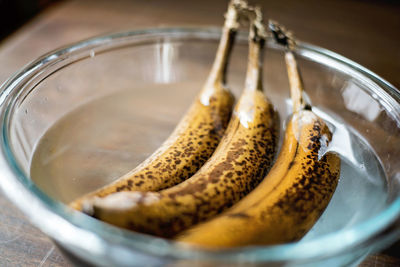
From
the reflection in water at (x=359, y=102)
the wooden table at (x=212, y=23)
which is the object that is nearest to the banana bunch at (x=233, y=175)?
the reflection in water at (x=359, y=102)

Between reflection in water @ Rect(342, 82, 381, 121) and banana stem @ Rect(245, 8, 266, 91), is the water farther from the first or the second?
banana stem @ Rect(245, 8, 266, 91)

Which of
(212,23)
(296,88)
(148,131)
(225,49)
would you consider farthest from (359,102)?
(212,23)

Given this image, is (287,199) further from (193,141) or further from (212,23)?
(212,23)

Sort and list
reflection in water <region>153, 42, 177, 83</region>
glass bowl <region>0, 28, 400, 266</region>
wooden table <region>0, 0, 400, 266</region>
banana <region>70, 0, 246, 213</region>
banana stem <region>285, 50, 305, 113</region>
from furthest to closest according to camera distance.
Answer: wooden table <region>0, 0, 400, 266</region> < reflection in water <region>153, 42, 177, 83</region> < banana stem <region>285, 50, 305, 113</region> < banana <region>70, 0, 246, 213</region> < glass bowl <region>0, 28, 400, 266</region>

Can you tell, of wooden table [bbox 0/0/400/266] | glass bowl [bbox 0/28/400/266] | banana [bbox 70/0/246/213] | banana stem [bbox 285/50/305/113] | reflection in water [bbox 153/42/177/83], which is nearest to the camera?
glass bowl [bbox 0/28/400/266]

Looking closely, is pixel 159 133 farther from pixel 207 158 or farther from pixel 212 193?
pixel 212 193

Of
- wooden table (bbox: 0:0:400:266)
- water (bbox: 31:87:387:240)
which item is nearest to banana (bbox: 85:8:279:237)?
water (bbox: 31:87:387:240)

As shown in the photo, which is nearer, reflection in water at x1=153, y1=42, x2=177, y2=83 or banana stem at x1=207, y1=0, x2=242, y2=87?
banana stem at x1=207, y1=0, x2=242, y2=87

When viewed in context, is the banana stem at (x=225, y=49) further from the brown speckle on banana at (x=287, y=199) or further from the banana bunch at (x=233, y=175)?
the brown speckle on banana at (x=287, y=199)
